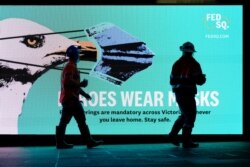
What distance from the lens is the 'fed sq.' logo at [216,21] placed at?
478 inches

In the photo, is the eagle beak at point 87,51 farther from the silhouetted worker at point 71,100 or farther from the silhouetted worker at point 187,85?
the silhouetted worker at point 187,85

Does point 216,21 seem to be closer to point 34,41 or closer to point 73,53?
point 73,53

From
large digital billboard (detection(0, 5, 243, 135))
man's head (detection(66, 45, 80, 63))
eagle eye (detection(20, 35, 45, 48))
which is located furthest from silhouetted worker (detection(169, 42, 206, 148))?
eagle eye (detection(20, 35, 45, 48))

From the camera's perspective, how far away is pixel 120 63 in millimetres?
12109

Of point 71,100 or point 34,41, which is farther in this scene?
point 34,41

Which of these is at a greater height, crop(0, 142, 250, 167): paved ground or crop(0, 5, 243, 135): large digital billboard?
crop(0, 5, 243, 135): large digital billboard

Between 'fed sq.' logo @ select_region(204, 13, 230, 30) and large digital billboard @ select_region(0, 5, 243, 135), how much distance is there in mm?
20

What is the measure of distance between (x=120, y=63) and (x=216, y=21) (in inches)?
84.5

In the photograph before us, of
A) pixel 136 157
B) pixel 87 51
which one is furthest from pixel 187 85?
pixel 87 51

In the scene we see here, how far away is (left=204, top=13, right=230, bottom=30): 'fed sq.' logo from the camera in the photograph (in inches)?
478

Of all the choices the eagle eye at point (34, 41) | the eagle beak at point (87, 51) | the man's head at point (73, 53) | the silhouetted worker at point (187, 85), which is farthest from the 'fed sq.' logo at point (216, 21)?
the eagle eye at point (34, 41)

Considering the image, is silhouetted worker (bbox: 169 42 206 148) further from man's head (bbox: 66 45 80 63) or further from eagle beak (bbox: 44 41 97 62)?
eagle beak (bbox: 44 41 97 62)

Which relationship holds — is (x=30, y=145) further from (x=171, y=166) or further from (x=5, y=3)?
(x=171, y=166)

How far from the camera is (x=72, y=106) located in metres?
10.6
